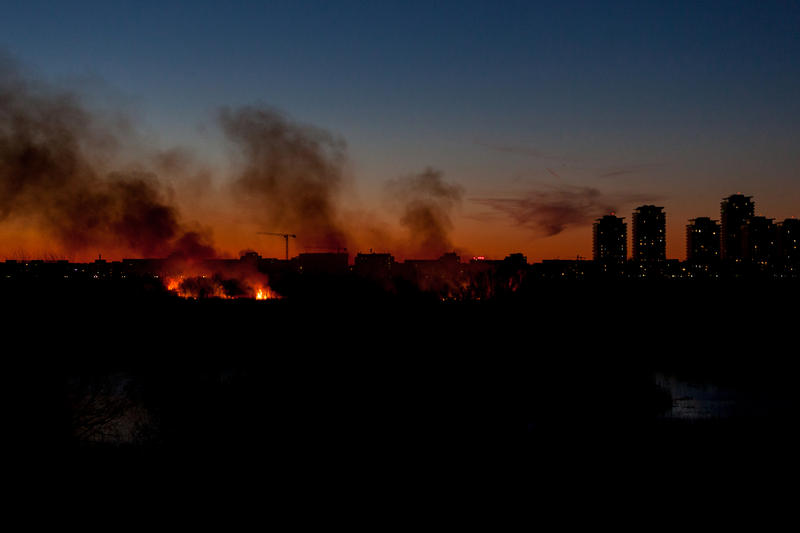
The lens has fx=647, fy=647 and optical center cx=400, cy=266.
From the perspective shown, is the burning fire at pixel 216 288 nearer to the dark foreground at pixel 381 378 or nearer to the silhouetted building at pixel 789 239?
the dark foreground at pixel 381 378

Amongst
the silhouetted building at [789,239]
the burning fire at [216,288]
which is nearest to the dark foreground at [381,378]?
the burning fire at [216,288]

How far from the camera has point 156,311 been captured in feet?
183

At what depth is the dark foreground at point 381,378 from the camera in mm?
20516

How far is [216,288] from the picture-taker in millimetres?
72188

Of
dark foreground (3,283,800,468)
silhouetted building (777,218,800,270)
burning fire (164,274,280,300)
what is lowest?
dark foreground (3,283,800,468)

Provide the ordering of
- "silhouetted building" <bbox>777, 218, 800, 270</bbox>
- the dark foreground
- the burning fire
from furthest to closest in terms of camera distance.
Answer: "silhouetted building" <bbox>777, 218, 800, 270</bbox> → the burning fire → the dark foreground

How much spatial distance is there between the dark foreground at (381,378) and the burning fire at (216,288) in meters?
9.75

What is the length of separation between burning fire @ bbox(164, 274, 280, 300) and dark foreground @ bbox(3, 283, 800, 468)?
9.75 m

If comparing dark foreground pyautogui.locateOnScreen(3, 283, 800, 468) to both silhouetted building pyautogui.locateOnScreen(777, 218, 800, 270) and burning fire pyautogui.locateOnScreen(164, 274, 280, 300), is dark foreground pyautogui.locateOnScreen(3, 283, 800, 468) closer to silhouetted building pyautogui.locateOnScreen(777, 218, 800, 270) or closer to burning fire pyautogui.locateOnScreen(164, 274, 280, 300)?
burning fire pyautogui.locateOnScreen(164, 274, 280, 300)

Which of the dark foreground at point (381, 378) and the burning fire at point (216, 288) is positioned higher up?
the burning fire at point (216, 288)

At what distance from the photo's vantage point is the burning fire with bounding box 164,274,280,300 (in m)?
69.8

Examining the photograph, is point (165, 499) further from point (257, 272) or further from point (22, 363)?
point (257, 272)

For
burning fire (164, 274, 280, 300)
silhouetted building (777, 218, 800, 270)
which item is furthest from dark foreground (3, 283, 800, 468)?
silhouetted building (777, 218, 800, 270)

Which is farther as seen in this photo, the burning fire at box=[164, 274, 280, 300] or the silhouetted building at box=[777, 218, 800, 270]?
the silhouetted building at box=[777, 218, 800, 270]
